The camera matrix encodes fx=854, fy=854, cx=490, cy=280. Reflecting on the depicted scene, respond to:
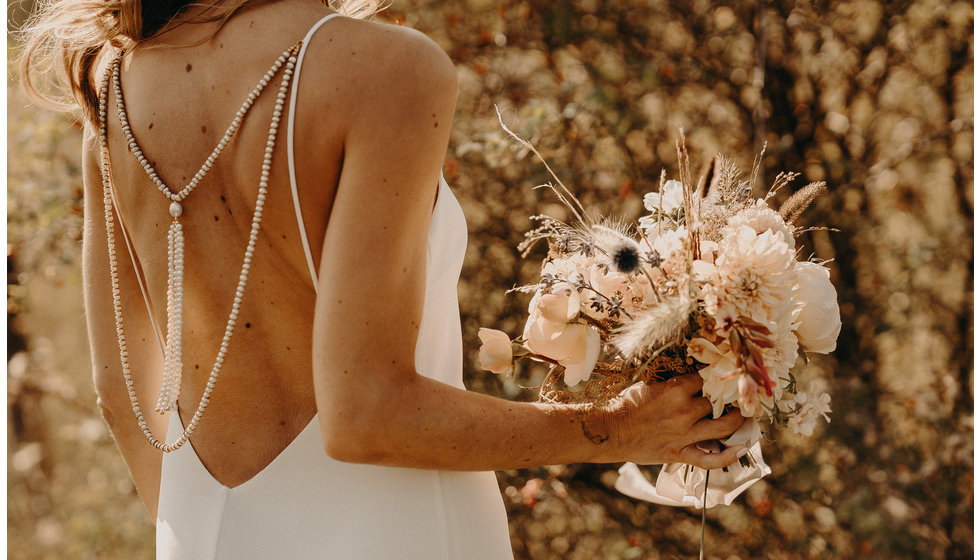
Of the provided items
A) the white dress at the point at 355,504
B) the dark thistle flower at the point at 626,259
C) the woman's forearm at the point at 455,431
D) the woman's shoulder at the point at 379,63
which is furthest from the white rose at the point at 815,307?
the woman's shoulder at the point at 379,63

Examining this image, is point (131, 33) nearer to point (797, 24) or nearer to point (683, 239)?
point (683, 239)

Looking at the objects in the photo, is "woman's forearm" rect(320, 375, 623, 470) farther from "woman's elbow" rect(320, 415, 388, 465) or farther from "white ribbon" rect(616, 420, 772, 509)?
"white ribbon" rect(616, 420, 772, 509)

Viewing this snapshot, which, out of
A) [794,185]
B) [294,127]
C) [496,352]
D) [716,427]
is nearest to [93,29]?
[294,127]

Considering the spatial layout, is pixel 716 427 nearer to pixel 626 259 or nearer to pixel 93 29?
pixel 626 259

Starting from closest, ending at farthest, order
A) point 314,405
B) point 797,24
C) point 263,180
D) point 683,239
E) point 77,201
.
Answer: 1. point 263,180
2. point 314,405
3. point 683,239
4. point 797,24
5. point 77,201

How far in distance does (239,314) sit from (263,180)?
0.73 feet

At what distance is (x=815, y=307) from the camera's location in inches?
59.0

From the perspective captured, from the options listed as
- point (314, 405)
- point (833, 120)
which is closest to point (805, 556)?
point (833, 120)

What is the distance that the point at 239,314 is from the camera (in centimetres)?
127

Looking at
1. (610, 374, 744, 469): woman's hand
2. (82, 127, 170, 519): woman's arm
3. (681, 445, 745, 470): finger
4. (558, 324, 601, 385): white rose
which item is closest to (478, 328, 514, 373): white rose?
(558, 324, 601, 385): white rose

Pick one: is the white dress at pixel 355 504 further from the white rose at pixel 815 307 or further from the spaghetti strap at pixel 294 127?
the white rose at pixel 815 307

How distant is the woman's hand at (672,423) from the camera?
4.50 feet

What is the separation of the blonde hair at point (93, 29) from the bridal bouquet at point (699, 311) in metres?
0.62

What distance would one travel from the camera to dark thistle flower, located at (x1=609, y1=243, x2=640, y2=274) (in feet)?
4.45
